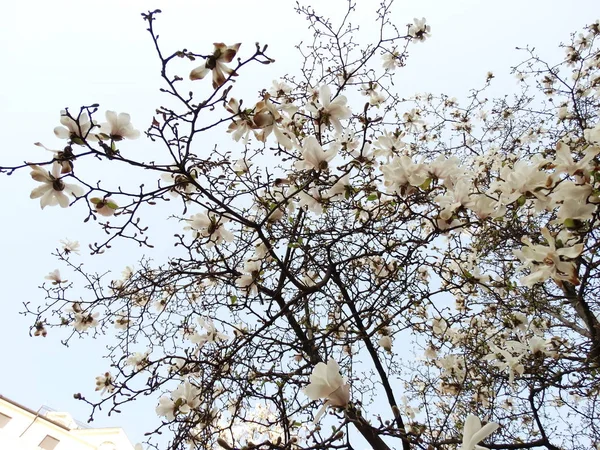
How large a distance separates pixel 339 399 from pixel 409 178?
0.77 metres

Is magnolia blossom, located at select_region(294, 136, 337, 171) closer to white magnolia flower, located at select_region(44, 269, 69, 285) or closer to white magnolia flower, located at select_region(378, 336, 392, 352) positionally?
white magnolia flower, located at select_region(378, 336, 392, 352)

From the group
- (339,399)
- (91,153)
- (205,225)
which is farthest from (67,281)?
(339,399)

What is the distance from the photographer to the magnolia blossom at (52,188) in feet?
3.39

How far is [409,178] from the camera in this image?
1.28 meters

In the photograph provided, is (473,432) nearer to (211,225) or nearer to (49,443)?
(211,225)

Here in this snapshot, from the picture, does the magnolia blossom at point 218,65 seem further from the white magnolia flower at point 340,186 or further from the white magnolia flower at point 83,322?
the white magnolia flower at point 83,322

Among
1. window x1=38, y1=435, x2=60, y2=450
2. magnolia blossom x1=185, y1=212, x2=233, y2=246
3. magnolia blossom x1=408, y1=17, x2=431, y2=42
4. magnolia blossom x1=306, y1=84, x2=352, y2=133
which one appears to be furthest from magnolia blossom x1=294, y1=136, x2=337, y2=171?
window x1=38, y1=435, x2=60, y2=450

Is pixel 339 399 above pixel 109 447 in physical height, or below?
below

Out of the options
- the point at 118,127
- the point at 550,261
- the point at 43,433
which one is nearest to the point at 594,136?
the point at 550,261

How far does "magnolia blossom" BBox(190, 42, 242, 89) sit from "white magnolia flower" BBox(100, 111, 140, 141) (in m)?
0.26

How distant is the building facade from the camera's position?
40.5 ft

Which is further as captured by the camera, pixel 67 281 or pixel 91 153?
pixel 67 281

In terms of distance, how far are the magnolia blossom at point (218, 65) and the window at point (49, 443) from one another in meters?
16.7

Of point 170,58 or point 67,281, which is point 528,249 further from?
point 67,281
